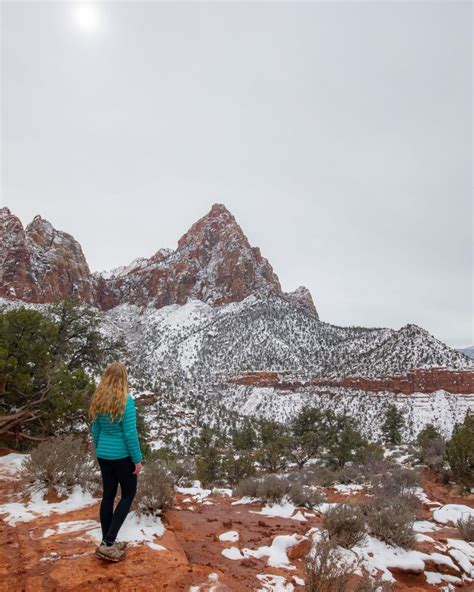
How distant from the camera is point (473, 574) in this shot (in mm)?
4832

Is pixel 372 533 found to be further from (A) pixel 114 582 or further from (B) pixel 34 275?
(B) pixel 34 275

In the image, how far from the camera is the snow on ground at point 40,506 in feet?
16.4

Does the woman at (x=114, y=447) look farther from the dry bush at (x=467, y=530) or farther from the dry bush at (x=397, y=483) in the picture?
the dry bush at (x=397, y=483)

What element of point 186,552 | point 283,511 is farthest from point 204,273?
point 186,552

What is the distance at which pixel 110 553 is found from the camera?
3.65 m

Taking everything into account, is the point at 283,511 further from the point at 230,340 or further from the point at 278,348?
the point at 230,340

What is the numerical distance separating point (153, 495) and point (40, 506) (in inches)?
68.1

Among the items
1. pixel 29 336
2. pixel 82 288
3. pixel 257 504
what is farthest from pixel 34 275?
pixel 257 504

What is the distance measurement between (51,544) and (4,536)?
0.68 metres

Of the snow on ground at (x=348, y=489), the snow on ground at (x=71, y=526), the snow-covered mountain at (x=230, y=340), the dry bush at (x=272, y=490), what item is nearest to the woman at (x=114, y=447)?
the snow on ground at (x=71, y=526)

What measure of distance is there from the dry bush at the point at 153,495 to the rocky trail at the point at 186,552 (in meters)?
0.19

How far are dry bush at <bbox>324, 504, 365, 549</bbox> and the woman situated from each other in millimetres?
2874

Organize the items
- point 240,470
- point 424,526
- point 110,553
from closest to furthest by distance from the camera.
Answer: point 110,553
point 424,526
point 240,470

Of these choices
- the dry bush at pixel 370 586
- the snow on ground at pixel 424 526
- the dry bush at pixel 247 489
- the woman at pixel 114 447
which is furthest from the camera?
the dry bush at pixel 247 489
